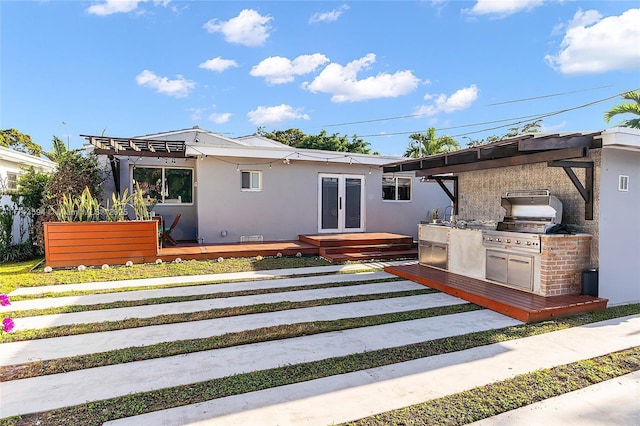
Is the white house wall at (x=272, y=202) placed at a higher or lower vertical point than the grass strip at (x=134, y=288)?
higher

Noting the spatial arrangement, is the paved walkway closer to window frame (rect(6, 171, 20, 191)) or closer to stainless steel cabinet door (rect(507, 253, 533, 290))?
stainless steel cabinet door (rect(507, 253, 533, 290))

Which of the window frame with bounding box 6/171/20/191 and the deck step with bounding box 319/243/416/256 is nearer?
the deck step with bounding box 319/243/416/256

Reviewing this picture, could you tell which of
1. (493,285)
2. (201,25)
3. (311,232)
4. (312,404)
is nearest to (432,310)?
(493,285)

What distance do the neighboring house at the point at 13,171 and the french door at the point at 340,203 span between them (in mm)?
8119

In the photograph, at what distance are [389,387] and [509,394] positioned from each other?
2.98 feet

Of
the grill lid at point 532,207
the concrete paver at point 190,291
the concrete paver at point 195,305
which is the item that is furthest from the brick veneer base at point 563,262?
the concrete paver at point 190,291

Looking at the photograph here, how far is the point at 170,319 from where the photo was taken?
4.38m

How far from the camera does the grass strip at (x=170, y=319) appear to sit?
3.85 metres

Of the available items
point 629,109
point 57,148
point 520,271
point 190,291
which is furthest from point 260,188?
point 629,109

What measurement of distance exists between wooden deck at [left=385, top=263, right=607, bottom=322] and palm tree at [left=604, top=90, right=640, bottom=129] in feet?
33.1

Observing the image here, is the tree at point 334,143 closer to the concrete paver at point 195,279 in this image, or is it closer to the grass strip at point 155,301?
the concrete paver at point 195,279

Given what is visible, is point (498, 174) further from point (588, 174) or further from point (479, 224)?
point (588, 174)

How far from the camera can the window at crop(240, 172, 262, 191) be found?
10.5 meters

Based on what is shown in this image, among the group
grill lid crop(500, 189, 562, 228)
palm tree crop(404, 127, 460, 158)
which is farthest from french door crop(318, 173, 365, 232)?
palm tree crop(404, 127, 460, 158)
